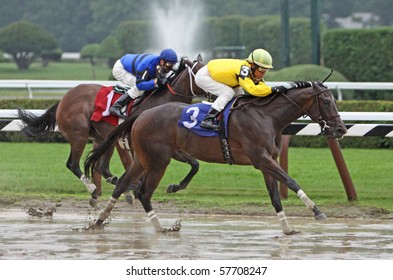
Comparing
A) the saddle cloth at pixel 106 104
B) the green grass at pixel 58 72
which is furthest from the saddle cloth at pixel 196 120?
the green grass at pixel 58 72

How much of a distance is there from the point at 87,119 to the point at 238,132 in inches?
103

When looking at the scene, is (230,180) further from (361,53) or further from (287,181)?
(361,53)

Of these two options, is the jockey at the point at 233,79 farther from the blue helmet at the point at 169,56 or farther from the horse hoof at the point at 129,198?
the horse hoof at the point at 129,198

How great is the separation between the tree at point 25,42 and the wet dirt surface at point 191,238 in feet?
77.7

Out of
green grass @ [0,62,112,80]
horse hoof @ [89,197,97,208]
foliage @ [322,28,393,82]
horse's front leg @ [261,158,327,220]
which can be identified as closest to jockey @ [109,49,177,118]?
horse hoof @ [89,197,97,208]

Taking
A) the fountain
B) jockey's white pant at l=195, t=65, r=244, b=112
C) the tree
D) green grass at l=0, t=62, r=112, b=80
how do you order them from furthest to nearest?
1. the fountain
2. the tree
3. green grass at l=0, t=62, r=112, b=80
4. jockey's white pant at l=195, t=65, r=244, b=112

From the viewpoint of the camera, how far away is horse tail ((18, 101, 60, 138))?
12320 millimetres

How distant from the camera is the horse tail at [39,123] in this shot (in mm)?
12320

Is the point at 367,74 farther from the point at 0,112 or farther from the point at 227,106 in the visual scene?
the point at 227,106

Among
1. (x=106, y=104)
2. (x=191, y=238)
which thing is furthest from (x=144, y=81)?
(x=191, y=238)

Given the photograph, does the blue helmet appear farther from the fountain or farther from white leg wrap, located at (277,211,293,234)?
the fountain

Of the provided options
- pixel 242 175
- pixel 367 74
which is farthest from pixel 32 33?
pixel 242 175

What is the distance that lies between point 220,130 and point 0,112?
3770 millimetres

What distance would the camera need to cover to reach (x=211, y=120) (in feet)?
32.0
